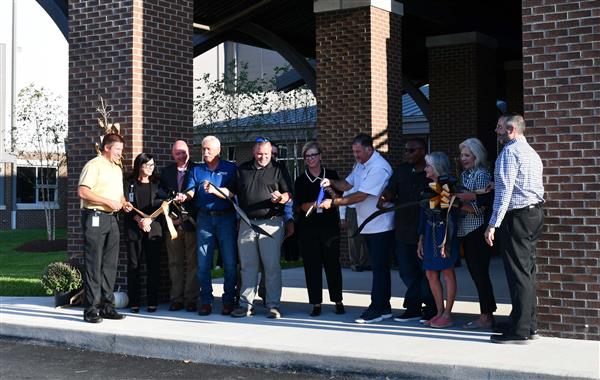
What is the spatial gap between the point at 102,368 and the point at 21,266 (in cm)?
1137

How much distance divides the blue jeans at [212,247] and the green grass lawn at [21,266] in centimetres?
381

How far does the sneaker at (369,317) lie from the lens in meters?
8.55

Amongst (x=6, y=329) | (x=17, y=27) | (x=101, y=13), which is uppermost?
(x=17, y=27)

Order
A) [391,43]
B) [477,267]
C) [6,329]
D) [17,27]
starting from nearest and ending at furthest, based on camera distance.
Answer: [477,267] → [6,329] → [391,43] → [17,27]

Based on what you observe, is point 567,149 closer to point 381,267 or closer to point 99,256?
point 381,267

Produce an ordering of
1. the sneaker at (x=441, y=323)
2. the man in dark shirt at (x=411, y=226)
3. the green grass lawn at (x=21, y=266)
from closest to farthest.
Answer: the sneaker at (x=441, y=323) → the man in dark shirt at (x=411, y=226) → the green grass lawn at (x=21, y=266)

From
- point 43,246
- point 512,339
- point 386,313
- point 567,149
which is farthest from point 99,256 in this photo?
point 43,246

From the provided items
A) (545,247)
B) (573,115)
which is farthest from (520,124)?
(545,247)

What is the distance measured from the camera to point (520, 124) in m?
7.37

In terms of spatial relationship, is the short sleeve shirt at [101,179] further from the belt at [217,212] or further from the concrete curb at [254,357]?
the concrete curb at [254,357]

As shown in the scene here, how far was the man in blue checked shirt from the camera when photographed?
721cm

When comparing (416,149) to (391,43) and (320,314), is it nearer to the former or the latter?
(320,314)

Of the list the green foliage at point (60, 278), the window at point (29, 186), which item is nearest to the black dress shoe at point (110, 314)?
the green foliage at point (60, 278)

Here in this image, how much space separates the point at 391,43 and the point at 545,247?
8552mm
